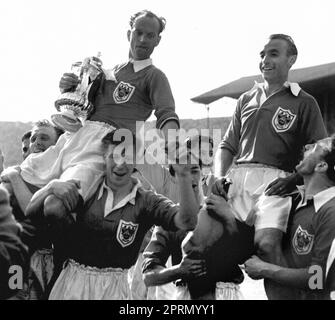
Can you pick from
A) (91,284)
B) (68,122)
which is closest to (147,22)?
(68,122)

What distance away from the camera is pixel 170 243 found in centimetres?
291

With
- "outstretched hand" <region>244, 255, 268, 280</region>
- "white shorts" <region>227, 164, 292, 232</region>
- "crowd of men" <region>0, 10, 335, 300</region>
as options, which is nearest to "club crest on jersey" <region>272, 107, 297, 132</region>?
"crowd of men" <region>0, 10, 335, 300</region>

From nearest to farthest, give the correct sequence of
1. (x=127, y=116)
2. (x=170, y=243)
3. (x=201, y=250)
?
1. (x=201, y=250)
2. (x=170, y=243)
3. (x=127, y=116)

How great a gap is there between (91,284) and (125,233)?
265mm

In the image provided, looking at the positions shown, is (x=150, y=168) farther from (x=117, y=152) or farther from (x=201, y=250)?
(x=201, y=250)

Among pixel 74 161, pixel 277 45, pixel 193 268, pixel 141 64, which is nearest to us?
pixel 193 268

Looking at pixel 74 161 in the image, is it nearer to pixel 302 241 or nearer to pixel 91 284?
pixel 91 284

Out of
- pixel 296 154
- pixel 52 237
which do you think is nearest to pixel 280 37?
pixel 296 154

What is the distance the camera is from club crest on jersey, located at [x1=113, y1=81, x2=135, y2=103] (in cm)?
310

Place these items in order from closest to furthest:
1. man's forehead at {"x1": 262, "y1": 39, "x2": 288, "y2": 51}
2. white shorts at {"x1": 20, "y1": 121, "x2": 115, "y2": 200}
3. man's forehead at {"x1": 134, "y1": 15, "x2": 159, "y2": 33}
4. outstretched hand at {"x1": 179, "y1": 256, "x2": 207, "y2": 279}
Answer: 1. outstretched hand at {"x1": 179, "y1": 256, "x2": 207, "y2": 279}
2. man's forehead at {"x1": 262, "y1": 39, "x2": 288, "y2": 51}
3. white shorts at {"x1": 20, "y1": 121, "x2": 115, "y2": 200}
4. man's forehead at {"x1": 134, "y1": 15, "x2": 159, "y2": 33}

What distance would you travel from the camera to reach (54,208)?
284 cm

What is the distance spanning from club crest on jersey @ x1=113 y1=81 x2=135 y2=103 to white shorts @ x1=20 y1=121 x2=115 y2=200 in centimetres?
14

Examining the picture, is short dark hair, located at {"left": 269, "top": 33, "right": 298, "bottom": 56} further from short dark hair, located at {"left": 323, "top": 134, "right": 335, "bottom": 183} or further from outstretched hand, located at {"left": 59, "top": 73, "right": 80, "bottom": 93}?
outstretched hand, located at {"left": 59, "top": 73, "right": 80, "bottom": 93}
